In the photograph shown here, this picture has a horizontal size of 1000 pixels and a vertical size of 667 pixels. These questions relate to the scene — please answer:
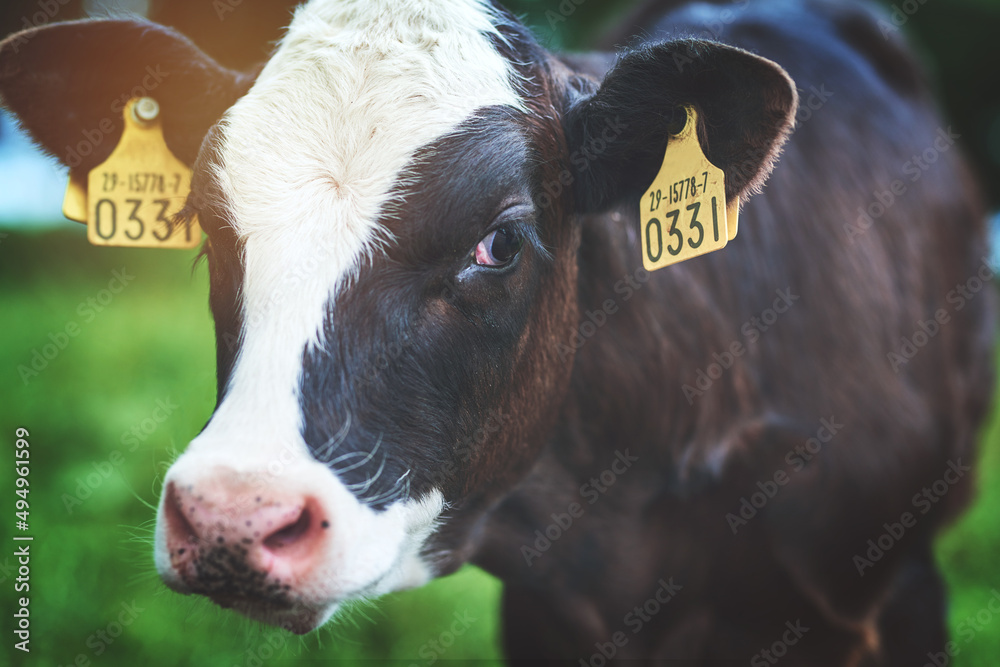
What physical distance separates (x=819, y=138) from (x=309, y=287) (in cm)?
244

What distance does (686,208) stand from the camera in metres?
2.07

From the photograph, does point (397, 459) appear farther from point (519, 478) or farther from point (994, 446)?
point (994, 446)

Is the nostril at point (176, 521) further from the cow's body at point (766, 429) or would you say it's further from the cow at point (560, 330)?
the cow's body at point (766, 429)

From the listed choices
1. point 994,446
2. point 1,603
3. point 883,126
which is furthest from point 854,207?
point 994,446

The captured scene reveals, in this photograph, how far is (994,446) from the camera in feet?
22.8

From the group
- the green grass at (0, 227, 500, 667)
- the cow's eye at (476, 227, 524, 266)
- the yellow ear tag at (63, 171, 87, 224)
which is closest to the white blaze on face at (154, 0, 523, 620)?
the cow's eye at (476, 227, 524, 266)

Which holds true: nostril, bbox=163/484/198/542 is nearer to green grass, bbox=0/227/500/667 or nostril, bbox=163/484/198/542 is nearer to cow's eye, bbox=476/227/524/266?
green grass, bbox=0/227/500/667

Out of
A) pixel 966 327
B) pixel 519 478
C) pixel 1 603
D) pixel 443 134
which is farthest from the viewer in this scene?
pixel 966 327

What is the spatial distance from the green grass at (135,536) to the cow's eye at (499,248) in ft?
3.29

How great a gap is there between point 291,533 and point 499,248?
813 millimetres

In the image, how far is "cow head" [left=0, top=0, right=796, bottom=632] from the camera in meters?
1.56

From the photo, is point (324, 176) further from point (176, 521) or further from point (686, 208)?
point (686, 208)

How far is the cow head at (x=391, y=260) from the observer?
5.11 ft

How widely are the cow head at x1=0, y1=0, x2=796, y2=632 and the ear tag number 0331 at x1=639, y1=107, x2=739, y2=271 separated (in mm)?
67
